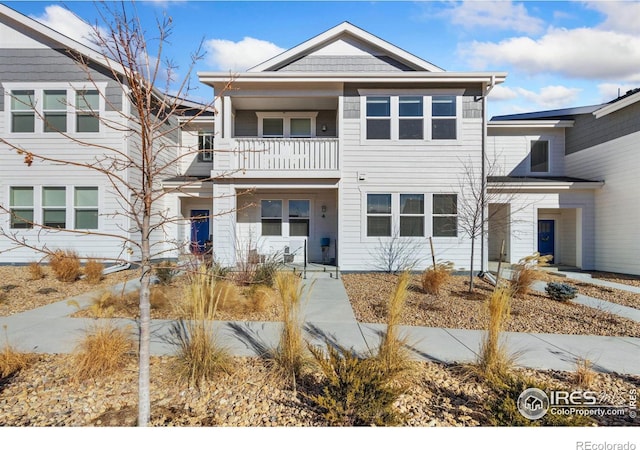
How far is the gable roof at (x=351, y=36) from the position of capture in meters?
11.5

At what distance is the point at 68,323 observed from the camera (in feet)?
18.1

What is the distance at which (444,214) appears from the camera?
438 inches

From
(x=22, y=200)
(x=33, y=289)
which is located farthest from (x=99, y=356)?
(x=22, y=200)

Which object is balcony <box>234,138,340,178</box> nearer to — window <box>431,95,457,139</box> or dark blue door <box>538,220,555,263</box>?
window <box>431,95,457,139</box>

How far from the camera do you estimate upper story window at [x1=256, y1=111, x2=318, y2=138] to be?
12750 mm

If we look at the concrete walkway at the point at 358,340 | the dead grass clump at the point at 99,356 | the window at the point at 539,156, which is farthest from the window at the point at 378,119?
the dead grass clump at the point at 99,356

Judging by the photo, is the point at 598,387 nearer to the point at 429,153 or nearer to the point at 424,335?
the point at 424,335

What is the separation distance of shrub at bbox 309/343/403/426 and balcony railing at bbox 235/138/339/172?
28.3ft

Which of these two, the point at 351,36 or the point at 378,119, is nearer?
the point at 378,119

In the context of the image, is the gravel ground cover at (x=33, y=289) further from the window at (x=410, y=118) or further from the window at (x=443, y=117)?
the window at (x=443, y=117)

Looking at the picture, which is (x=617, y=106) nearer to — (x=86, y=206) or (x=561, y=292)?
(x=561, y=292)

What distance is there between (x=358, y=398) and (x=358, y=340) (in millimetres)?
2111

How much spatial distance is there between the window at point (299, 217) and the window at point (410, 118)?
4483mm

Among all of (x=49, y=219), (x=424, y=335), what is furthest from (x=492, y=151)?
(x=49, y=219)
